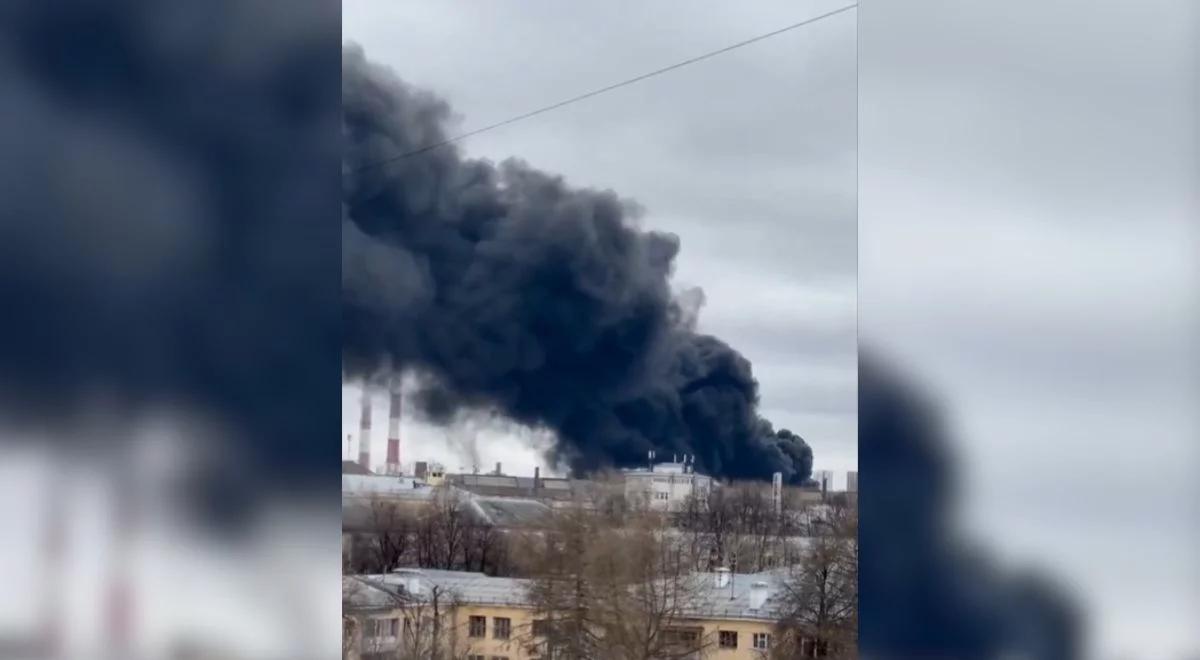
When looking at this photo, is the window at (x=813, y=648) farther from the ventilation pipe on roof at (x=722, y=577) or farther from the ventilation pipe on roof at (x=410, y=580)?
the ventilation pipe on roof at (x=410, y=580)

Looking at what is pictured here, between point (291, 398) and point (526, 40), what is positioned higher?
point (526, 40)

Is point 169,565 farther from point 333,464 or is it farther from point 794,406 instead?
point 794,406

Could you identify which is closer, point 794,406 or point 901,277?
point 901,277

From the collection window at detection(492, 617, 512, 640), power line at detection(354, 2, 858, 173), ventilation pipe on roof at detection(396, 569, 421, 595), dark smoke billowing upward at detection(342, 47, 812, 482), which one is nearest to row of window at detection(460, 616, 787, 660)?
window at detection(492, 617, 512, 640)

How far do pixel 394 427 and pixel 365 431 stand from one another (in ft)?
0.36

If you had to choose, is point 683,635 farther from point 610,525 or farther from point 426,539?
point 426,539

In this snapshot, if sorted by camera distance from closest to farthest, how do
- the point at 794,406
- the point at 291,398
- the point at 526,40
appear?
1. the point at 291,398
2. the point at 794,406
3. the point at 526,40

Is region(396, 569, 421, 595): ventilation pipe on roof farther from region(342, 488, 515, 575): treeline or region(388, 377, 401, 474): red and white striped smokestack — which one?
region(388, 377, 401, 474): red and white striped smokestack

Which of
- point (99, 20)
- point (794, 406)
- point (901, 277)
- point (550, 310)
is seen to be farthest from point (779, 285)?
point (99, 20)

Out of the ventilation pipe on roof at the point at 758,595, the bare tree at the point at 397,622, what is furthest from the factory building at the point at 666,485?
the bare tree at the point at 397,622

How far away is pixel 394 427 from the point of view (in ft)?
14.6

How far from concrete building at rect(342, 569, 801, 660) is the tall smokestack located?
1.25ft

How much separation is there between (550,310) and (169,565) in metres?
2.47

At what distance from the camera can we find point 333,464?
1921 millimetres
